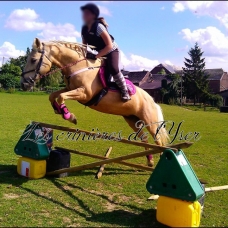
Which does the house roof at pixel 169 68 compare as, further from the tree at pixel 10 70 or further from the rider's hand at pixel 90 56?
the rider's hand at pixel 90 56

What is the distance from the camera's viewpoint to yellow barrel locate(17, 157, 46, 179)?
538 centimetres

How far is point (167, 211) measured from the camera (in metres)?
3.72

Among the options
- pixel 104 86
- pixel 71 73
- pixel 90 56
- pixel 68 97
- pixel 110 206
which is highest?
pixel 90 56

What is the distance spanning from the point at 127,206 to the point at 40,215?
1265 mm

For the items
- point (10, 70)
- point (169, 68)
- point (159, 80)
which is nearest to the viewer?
point (10, 70)

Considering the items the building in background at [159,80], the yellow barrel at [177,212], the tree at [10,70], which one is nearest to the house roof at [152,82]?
the building in background at [159,80]

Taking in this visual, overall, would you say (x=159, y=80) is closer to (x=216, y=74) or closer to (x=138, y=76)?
(x=138, y=76)

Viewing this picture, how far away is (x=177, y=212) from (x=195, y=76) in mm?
53107

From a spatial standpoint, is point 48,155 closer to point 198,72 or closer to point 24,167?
point 24,167

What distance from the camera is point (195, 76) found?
54250 millimetres

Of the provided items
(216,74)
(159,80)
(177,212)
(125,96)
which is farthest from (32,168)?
(216,74)

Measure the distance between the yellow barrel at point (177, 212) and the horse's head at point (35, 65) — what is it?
2.52 meters

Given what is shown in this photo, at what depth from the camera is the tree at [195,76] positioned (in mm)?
52094

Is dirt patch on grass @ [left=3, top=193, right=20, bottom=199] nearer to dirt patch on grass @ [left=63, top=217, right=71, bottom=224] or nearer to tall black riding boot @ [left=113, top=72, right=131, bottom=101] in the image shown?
dirt patch on grass @ [left=63, top=217, right=71, bottom=224]
